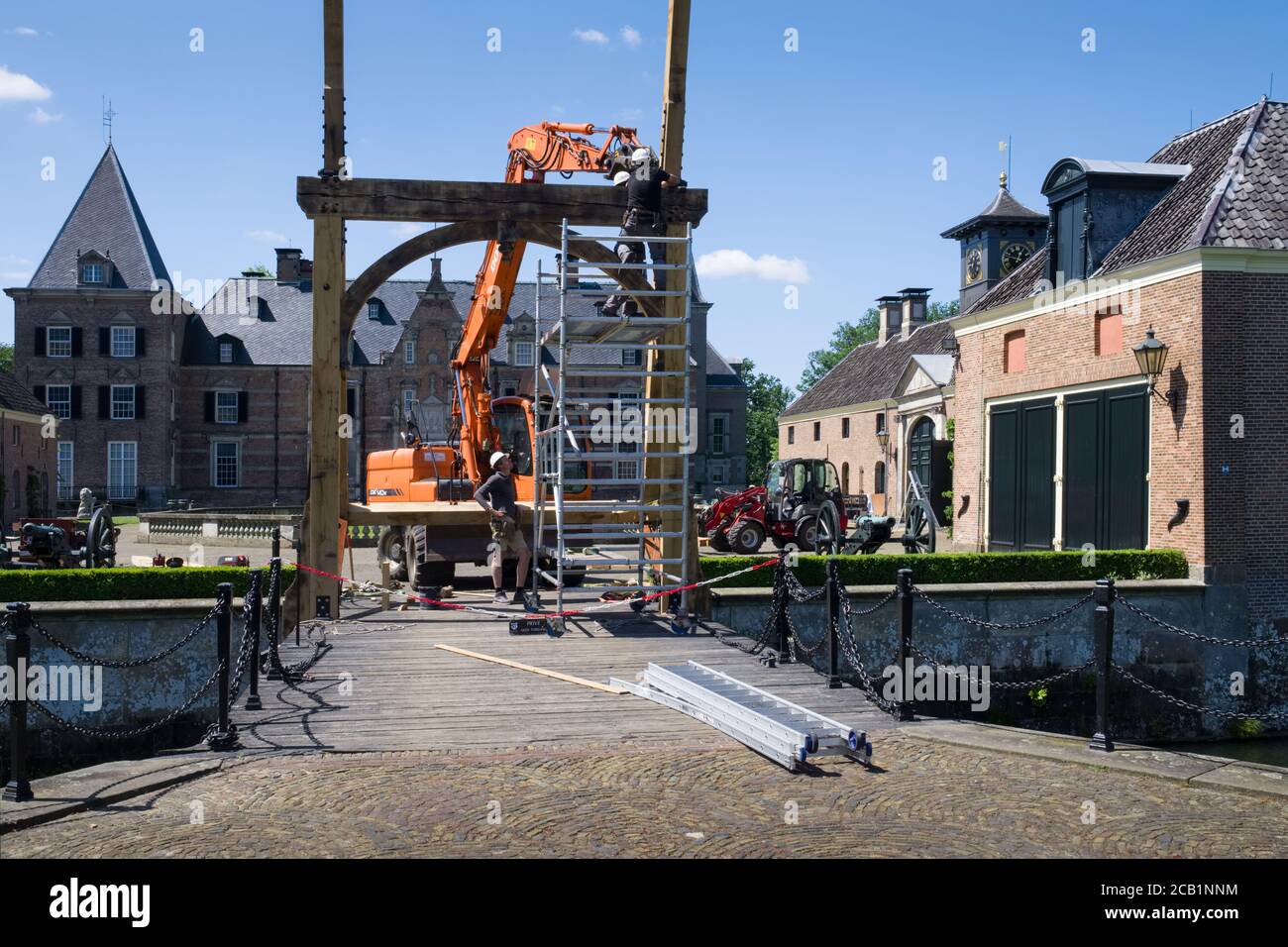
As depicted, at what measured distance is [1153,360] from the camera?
17.7 m

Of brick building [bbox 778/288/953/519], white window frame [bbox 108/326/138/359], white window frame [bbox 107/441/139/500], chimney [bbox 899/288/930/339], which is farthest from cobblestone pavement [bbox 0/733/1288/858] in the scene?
white window frame [bbox 108/326/138/359]

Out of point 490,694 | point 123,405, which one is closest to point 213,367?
point 123,405

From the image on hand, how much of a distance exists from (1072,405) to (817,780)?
15.1 m

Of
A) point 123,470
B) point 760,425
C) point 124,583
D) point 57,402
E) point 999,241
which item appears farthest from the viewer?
point 760,425

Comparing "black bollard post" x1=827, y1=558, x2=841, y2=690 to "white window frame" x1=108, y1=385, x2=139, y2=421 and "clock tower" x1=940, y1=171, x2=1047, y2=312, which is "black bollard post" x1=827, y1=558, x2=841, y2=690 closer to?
"clock tower" x1=940, y1=171, x2=1047, y2=312

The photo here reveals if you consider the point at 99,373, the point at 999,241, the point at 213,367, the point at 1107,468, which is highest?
the point at 999,241

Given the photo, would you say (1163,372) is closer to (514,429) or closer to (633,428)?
(633,428)

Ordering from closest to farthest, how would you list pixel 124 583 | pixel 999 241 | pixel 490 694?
pixel 490 694 < pixel 124 583 < pixel 999 241

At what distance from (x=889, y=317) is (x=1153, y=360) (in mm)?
33615

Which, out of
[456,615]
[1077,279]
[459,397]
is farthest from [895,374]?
[456,615]

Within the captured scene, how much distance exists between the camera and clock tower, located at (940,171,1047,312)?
3316 centimetres

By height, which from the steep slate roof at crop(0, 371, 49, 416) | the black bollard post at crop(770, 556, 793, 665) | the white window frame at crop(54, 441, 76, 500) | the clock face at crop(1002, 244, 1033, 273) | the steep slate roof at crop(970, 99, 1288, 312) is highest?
the clock face at crop(1002, 244, 1033, 273)

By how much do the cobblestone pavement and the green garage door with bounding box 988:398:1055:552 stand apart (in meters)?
14.3

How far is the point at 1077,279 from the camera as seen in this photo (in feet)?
68.6
